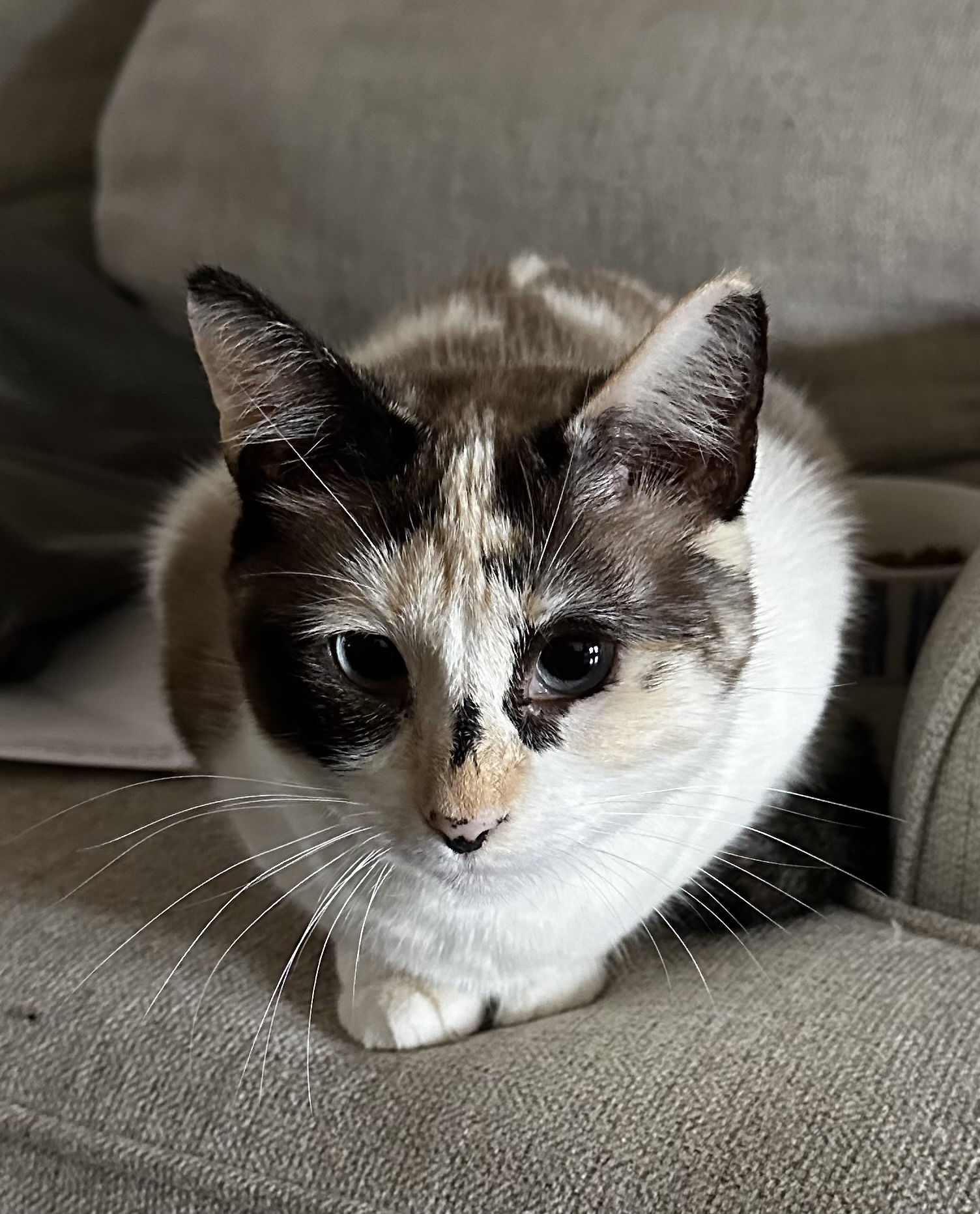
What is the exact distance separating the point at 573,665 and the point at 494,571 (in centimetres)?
8

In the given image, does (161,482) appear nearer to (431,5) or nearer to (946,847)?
(431,5)

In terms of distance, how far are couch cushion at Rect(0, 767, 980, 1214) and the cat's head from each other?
0.59 feet

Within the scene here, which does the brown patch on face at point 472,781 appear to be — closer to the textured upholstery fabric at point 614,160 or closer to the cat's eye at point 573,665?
the cat's eye at point 573,665

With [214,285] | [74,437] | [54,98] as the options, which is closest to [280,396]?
[214,285]

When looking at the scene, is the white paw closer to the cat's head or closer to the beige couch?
the beige couch

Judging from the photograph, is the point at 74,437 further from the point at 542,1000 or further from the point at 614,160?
the point at 542,1000

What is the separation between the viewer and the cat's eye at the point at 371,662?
788mm

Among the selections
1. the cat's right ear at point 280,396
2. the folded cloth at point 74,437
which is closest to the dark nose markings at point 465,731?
the cat's right ear at point 280,396

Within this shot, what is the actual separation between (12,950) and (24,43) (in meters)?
1.75

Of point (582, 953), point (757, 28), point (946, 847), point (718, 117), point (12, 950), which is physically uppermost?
point (757, 28)

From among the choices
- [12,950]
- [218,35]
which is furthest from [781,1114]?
[218,35]

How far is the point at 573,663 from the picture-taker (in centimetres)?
77

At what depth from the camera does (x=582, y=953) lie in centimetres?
94

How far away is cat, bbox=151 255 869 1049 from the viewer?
0.75 m
